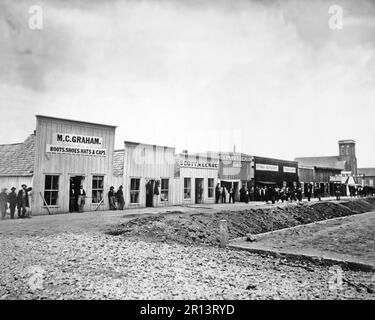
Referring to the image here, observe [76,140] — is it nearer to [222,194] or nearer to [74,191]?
[74,191]

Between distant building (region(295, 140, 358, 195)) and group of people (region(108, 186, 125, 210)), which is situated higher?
distant building (region(295, 140, 358, 195))

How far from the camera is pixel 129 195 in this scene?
20672 millimetres

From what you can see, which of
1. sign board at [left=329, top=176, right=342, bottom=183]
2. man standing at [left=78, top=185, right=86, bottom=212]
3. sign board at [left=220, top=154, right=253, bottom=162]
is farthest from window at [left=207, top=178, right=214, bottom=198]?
sign board at [left=329, top=176, right=342, bottom=183]

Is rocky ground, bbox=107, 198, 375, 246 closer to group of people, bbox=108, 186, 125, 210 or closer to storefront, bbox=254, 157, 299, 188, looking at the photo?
group of people, bbox=108, 186, 125, 210

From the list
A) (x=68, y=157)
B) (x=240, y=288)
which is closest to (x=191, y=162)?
(x=68, y=157)

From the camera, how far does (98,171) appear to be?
19.1 meters

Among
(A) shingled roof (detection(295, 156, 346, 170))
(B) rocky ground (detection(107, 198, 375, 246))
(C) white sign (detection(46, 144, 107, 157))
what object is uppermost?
(A) shingled roof (detection(295, 156, 346, 170))

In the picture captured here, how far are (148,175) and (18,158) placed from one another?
779 centimetres

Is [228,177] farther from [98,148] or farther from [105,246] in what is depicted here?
[105,246]

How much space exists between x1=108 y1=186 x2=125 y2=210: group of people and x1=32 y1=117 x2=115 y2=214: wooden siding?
0.26 metres

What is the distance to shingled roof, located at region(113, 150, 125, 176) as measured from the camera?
807 inches

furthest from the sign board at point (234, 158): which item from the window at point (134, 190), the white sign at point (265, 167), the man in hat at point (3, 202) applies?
the man in hat at point (3, 202)

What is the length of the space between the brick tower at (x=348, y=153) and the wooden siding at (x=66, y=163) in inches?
2950
